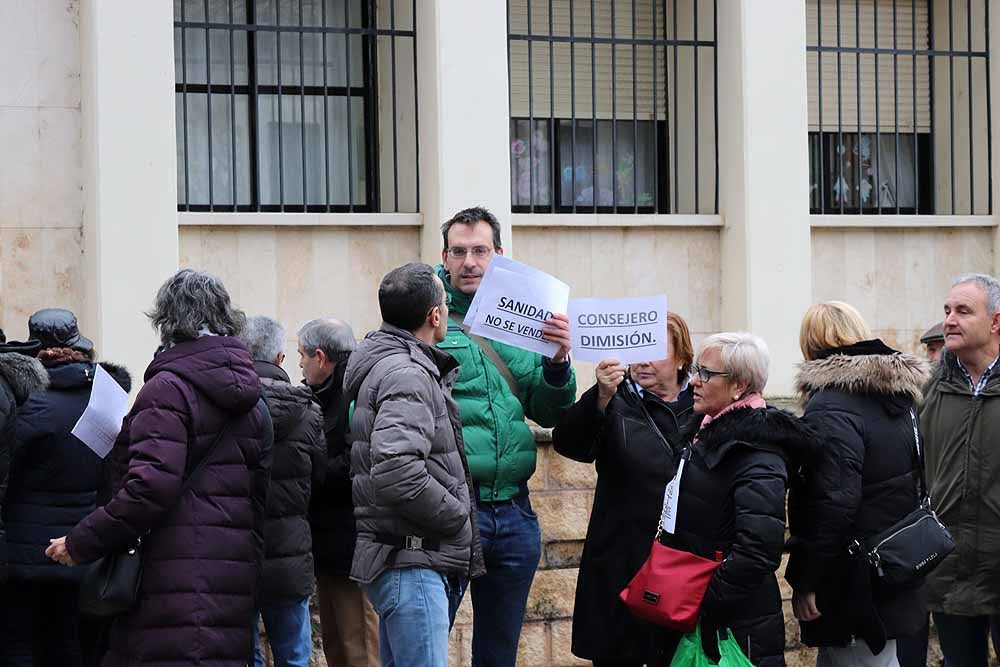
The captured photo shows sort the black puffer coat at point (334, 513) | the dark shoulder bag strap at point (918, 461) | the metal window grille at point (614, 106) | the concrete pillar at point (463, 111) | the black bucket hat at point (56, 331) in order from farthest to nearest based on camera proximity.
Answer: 1. the metal window grille at point (614, 106)
2. the concrete pillar at point (463, 111)
3. the black puffer coat at point (334, 513)
4. the black bucket hat at point (56, 331)
5. the dark shoulder bag strap at point (918, 461)

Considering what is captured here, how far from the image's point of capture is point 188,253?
1009 centimetres

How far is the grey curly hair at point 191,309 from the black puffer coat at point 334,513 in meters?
1.44

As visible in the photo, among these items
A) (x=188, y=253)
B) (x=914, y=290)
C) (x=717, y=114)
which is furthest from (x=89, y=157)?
(x=914, y=290)

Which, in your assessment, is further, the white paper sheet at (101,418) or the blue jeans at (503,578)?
the blue jeans at (503,578)

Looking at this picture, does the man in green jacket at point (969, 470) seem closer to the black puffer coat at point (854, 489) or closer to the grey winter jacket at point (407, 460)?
the black puffer coat at point (854, 489)

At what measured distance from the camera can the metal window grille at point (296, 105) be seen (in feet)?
35.0

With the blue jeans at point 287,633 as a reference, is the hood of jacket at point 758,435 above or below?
above

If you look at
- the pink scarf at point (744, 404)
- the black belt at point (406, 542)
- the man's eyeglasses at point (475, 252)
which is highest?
the man's eyeglasses at point (475, 252)

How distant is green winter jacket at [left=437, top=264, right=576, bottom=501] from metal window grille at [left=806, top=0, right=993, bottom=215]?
21.2 ft

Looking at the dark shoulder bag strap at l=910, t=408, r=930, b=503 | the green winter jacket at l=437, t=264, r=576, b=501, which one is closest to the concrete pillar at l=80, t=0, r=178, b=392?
the green winter jacket at l=437, t=264, r=576, b=501

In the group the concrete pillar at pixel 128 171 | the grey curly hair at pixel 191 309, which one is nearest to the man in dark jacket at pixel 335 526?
the grey curly hair at pixel 191 309

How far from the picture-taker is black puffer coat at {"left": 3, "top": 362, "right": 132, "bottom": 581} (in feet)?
21.0

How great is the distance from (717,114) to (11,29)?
16.2ft

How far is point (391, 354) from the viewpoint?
536cm
